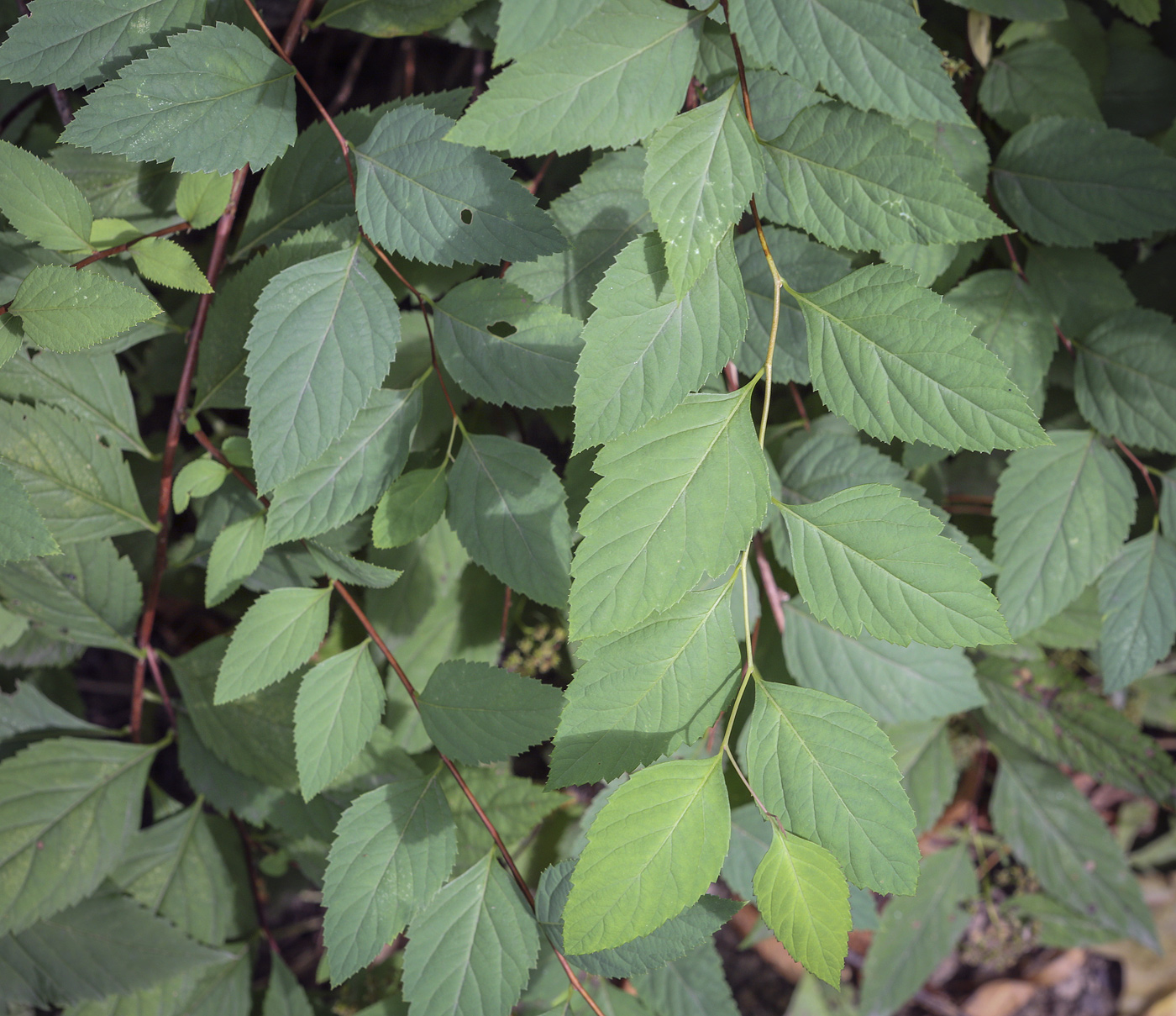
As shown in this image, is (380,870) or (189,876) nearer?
(380,870)

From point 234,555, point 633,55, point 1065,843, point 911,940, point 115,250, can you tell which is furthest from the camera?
point 911,940

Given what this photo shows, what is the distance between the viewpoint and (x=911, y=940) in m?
1.92

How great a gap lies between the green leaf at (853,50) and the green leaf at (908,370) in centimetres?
17

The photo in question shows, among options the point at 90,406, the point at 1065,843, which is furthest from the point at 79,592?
the point at 1065,843

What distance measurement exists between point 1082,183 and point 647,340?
0.88 m

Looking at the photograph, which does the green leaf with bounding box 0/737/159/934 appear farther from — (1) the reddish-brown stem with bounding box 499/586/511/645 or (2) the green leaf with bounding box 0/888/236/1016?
(1) the reddish-brown stem with bounding box 499/586/511/645

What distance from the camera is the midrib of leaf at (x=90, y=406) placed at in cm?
117

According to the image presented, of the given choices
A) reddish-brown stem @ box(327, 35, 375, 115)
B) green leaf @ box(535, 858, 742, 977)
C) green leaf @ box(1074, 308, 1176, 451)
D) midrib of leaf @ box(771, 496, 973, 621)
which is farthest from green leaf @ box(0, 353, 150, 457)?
green leaf @ box(1074, 308, 1176, 451)

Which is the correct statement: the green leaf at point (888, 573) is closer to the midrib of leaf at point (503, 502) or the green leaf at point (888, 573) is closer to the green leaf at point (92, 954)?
the midrib of leaf at point (503, 502)

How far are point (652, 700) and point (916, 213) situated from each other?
59cm

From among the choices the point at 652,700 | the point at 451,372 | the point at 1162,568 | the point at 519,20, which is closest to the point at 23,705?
the point at 451,372

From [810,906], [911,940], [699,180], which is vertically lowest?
[911,940]

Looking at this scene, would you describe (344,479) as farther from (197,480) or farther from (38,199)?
(38,199)

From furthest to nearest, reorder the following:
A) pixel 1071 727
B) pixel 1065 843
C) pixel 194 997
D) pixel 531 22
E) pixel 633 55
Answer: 1. pixel 1065 843
2. pixel 1071 727
3. pixel 194 997
4. pixel 633 55
5. pixel 531 22
